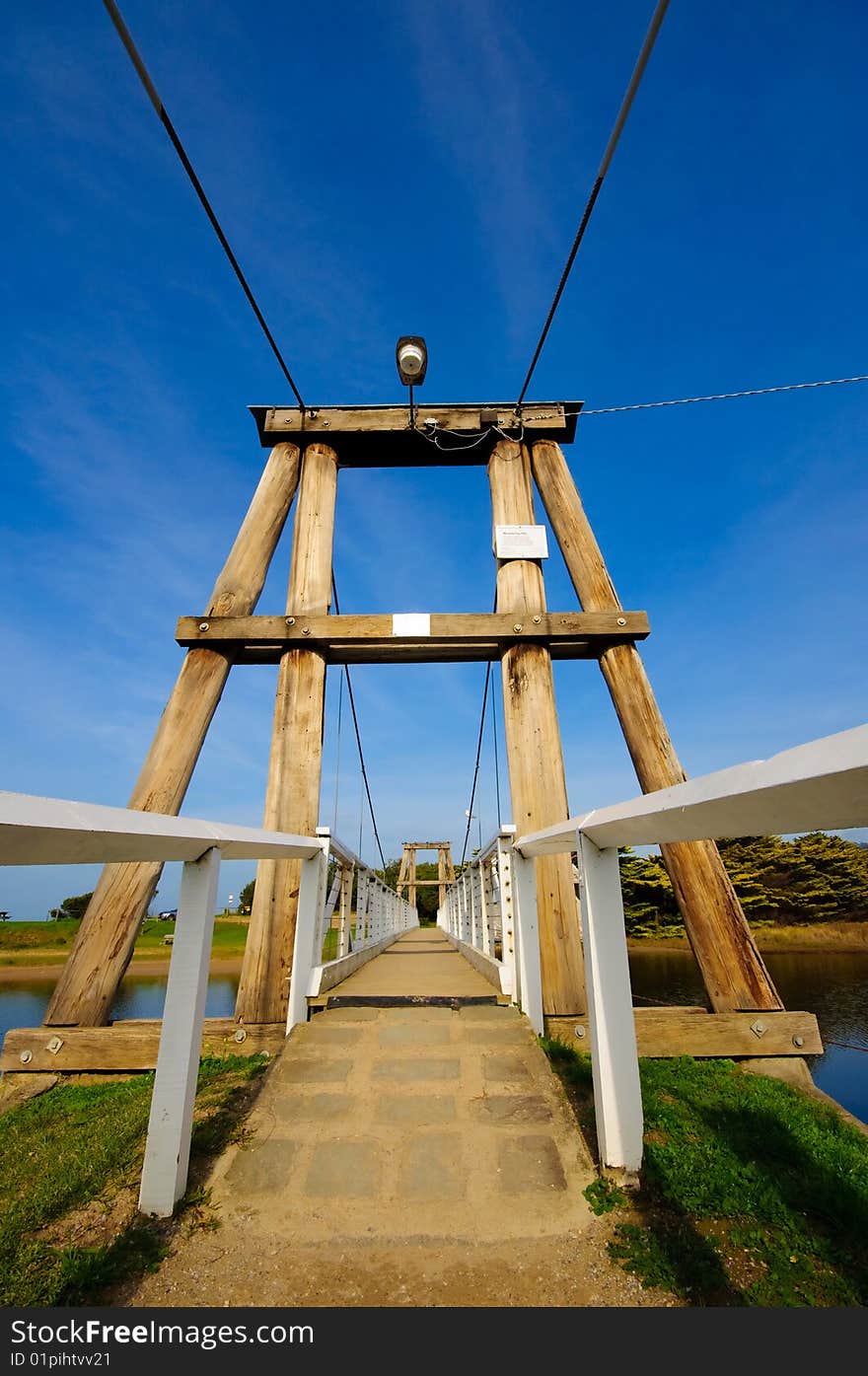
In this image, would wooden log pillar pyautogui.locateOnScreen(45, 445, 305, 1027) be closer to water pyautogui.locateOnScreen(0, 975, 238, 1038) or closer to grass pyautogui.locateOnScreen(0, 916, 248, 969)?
water pyautogui.locateOnScreen(0, 975, 238, 1038)

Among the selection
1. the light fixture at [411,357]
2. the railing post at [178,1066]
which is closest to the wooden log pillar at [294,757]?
the light fixture at [411,357]

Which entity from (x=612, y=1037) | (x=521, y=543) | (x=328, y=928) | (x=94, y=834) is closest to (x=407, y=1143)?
(x=612, y=1037)

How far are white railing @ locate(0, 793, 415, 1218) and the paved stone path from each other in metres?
0.21

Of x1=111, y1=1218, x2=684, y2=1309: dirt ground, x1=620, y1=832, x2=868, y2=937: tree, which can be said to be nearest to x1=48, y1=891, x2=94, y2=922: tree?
x1=620, y1=832, x2=868, y2=937: tree

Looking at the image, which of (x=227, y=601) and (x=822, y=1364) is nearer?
(x=822, y=1364)

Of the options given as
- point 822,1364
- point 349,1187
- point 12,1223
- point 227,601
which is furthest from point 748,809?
point 227,601

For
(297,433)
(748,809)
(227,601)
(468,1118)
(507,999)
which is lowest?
(468,1118)

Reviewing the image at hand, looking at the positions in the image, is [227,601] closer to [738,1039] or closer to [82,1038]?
[82,1038]

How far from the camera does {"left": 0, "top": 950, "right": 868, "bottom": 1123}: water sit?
993cm

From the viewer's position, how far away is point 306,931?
278 centimetres

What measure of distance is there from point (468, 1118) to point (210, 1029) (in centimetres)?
153

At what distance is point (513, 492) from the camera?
4383 millimetres

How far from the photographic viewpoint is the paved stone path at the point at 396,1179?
4.03 feet

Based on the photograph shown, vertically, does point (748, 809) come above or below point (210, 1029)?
above
